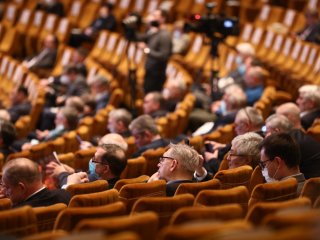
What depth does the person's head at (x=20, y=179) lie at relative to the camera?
3928 millimetres

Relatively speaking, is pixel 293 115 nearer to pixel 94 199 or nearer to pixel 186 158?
pixel 186 158

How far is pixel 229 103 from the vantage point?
6406 mm

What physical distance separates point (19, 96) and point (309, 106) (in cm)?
299

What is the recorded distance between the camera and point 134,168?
195 inches

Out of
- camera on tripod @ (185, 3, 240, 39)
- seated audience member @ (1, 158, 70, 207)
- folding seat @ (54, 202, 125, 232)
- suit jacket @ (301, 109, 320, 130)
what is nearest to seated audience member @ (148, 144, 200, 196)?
seated audience member @ (1, 158, 70, 207)

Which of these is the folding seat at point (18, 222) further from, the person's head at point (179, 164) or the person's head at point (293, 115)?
the person's head at point (293, 115)

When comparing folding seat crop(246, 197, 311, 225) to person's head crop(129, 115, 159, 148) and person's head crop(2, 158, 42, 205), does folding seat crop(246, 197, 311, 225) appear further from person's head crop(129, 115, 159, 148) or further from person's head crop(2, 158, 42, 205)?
person's head crop(129, 115, 159, 148)

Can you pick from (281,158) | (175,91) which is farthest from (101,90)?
(281,158)

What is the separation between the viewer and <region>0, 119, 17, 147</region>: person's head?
5848 millimetres

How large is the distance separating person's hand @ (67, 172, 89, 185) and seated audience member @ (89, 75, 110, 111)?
3.09 m

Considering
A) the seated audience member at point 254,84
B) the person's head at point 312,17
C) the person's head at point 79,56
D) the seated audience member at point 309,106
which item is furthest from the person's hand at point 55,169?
the person's head at point 312,17

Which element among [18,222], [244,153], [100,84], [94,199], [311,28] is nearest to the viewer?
[18,222]

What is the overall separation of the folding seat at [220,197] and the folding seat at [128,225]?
542 mm

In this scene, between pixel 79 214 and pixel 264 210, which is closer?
pixel 264 210
